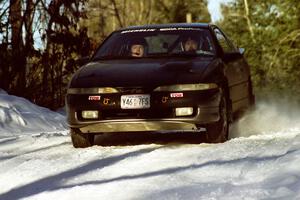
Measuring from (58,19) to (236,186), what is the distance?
1070cm

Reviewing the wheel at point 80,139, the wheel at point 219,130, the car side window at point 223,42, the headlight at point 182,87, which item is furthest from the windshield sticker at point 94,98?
the car side window at point 223,42

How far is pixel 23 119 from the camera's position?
11625 millimetres

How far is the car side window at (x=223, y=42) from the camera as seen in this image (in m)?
9.27

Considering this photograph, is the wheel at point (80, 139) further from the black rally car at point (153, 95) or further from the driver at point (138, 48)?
the driver at point (138, 48)

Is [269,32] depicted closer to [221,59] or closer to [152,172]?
[221,59]

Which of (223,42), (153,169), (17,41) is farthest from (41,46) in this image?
(153,169)

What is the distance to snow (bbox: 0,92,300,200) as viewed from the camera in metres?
4.95

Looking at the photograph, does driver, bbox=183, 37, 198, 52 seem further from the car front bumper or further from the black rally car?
the car front bumper

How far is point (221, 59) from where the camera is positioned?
8477 millimetres

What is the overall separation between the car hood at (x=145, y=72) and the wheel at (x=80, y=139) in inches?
21.1

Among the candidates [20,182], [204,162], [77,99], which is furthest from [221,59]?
[20,182]

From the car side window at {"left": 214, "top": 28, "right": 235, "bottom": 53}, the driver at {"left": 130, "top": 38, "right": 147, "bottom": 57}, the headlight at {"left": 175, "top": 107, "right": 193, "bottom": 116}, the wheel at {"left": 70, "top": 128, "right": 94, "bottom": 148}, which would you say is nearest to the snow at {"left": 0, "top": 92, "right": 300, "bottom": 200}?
the wheel at {"left": 70, "top": 128, "right": 94, "bottom": 148}

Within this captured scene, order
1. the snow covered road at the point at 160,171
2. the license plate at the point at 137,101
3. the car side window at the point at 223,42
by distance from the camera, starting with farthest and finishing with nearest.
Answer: the car side window at the point at 223,42
the license plate at the point at 137,101
the snow covered road at the point at 160,171

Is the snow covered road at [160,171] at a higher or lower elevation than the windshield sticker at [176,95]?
lower
